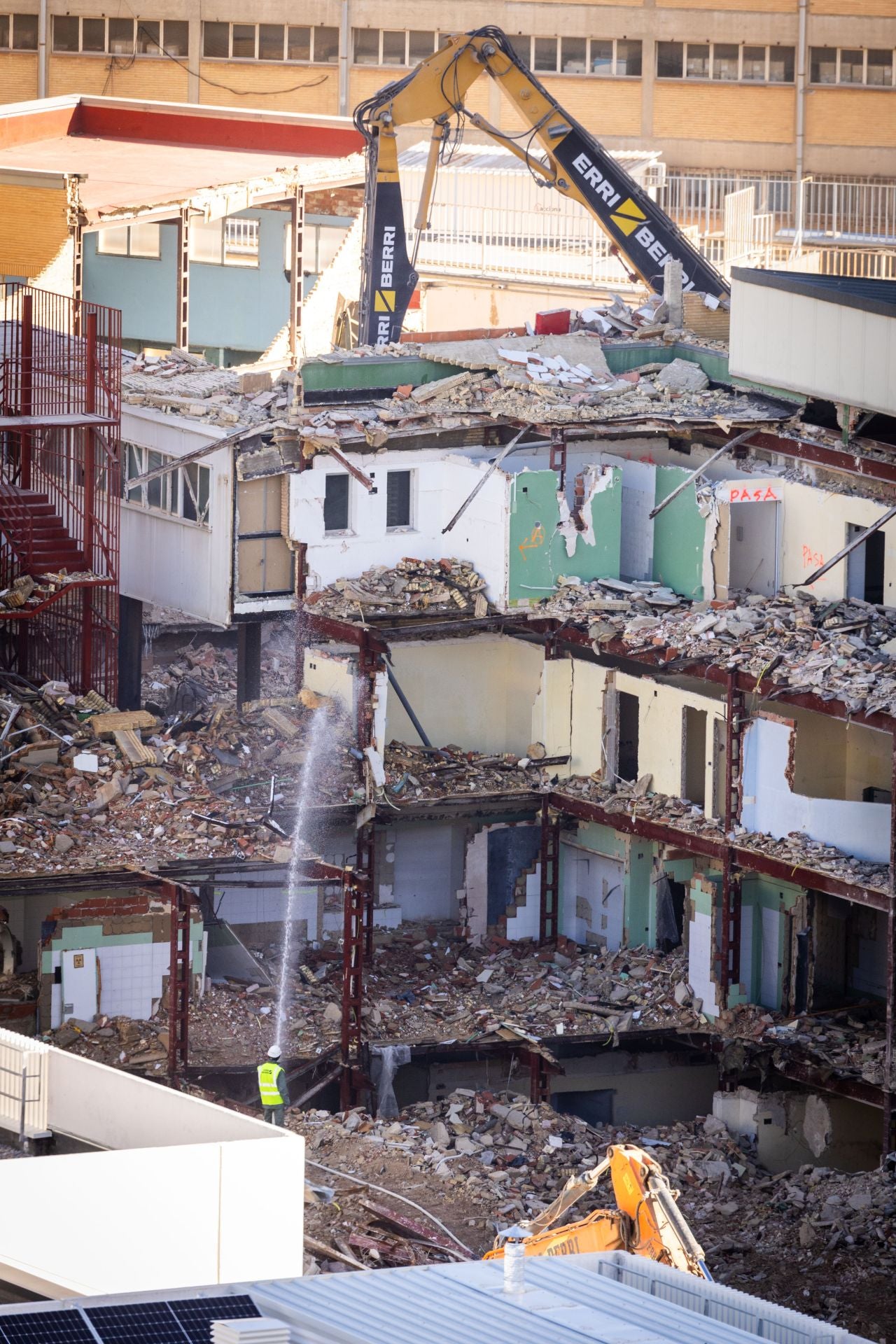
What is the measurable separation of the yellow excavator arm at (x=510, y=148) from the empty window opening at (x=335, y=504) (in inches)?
320

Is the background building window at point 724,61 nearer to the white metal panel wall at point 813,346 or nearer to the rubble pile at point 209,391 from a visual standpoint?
the rubble pile at point 209,391

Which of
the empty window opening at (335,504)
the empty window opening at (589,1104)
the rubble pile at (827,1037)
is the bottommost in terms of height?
the empty window opening at (589,1104)

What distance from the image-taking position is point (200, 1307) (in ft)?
60.4

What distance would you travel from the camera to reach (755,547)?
4181cm

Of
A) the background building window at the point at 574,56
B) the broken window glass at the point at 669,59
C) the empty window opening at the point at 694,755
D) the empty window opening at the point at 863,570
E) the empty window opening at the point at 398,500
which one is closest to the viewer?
the empty window opening at the point at 694,755

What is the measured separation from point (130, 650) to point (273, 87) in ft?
112

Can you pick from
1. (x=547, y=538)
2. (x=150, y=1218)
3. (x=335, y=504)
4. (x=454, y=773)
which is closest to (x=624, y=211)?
(x=547, y=538)

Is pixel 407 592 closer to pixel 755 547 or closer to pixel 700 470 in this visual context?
pixel 700 470

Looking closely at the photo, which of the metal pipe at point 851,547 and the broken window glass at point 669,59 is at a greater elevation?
the broken window glass at point 669,59

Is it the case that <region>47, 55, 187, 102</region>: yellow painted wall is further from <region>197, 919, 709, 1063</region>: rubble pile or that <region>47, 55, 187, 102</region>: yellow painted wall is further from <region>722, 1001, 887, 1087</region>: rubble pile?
<region>722, 1001, 887, 1087</region>: rubble pile

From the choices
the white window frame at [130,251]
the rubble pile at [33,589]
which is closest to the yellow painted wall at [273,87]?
the white window frame at [130,251]

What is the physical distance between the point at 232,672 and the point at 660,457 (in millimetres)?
9545

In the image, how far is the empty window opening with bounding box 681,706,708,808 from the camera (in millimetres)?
39562

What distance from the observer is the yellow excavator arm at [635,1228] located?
89.0 feet
